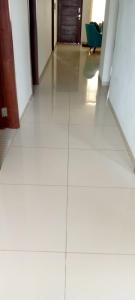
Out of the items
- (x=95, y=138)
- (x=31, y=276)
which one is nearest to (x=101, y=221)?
(x=31, y=276)

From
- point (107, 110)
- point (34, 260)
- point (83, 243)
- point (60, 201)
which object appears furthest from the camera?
point (107, 110)

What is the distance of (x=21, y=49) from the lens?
3.19 meters

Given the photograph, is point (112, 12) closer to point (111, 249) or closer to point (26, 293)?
point (111, 249)

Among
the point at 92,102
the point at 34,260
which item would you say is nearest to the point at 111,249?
the point at 34,260

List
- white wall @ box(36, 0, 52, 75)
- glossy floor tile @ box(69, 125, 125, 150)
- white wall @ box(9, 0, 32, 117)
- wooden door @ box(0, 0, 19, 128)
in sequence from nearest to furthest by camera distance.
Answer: wooden door @ box(0, 0, 19, 128) → glossy floor tile @ box(69, 125, 125, 150) → white wall @ box(9, 0, 32, 117) → white wall @ box(36, 0, 52, 75)

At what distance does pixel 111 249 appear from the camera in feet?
5.12

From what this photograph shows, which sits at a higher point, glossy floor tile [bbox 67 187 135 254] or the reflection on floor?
the reflection on floor

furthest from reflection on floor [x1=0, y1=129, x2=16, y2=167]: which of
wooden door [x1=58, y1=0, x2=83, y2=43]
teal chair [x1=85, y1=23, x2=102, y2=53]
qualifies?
wooden door [x1=58, y1=0, x2=83, y2=43]

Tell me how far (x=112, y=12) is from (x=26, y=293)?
4291 mm

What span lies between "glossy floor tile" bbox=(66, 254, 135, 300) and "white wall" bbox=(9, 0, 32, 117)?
2.26 m

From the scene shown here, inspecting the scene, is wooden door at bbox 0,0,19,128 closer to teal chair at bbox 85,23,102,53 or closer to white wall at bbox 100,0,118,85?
white wall at bbox 100,0,118,85

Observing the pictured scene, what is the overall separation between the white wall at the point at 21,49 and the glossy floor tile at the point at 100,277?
7.40 feet

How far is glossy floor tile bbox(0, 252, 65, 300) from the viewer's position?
1325mm

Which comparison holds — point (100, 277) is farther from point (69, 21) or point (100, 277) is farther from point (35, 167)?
point (69, 21)
